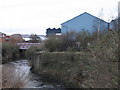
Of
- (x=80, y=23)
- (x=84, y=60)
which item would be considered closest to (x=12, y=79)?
(x=84, y=60)

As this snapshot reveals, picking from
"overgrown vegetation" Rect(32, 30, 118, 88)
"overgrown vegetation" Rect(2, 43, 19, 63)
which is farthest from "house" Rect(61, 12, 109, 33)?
"overgrown vegetation" Rect(2, 43, 19, 63)

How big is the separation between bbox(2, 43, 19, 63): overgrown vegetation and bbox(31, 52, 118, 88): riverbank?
11.8 metres

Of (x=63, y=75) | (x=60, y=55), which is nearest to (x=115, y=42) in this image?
(x=63, y=75)

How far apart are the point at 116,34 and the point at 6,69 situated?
5.45 m

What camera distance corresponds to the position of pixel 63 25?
105 feet

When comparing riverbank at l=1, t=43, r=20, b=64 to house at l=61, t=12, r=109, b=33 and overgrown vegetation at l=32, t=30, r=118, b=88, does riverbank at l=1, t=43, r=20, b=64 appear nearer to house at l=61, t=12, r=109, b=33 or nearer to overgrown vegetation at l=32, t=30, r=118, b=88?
house at l=61, t=12, r=109, b=33

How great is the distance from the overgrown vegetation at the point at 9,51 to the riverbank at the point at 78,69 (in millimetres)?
11802

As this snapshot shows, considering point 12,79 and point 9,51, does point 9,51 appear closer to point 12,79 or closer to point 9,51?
point 9,51

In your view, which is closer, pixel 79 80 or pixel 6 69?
pixel 6 69

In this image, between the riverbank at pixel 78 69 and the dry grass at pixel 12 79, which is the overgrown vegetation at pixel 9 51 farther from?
the dry grass at pixel 12 79

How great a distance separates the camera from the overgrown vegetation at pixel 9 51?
31684mm

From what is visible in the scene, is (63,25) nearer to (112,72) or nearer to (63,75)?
(63,75)

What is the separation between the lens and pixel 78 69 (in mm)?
14023

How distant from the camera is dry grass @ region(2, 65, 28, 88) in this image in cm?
757
